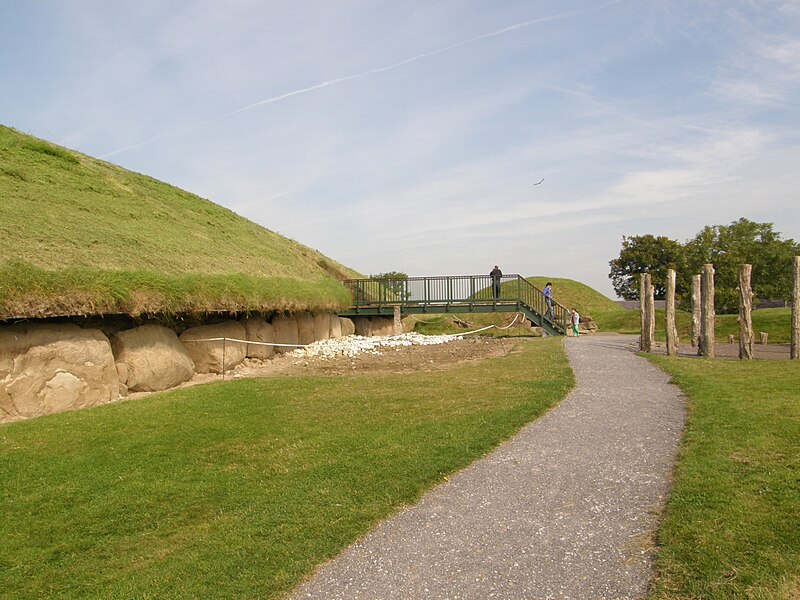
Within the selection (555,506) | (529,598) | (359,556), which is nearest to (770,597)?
(529,598)

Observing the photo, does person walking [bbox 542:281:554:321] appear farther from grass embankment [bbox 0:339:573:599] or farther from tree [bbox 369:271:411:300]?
grass embankment [bbox 0:339:573:599]

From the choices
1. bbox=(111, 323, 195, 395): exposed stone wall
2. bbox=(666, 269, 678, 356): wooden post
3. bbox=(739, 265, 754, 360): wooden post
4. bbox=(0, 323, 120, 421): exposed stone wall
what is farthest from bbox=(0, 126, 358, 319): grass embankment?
bbox=(739, 265, 754, 360): wooden post

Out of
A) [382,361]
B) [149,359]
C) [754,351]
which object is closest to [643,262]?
[754,351]

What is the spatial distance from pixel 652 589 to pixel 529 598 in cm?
87

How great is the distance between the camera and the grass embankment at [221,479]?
5.27 metres

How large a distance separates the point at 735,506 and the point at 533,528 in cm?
186

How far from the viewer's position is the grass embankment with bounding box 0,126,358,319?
13461mm

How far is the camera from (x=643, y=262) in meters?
49.1

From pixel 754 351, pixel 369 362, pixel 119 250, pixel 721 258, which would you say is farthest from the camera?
pixel 721 258

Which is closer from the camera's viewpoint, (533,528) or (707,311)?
(533,528)

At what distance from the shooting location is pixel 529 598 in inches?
175

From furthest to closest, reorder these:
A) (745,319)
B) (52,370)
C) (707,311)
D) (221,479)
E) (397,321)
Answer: (397,321) < (707,311) < (745,319) < (52,370) < (221,479)

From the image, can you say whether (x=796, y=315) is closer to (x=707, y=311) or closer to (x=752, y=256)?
(x=707, y=311)

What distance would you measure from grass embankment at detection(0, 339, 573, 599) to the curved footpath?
0.36m
